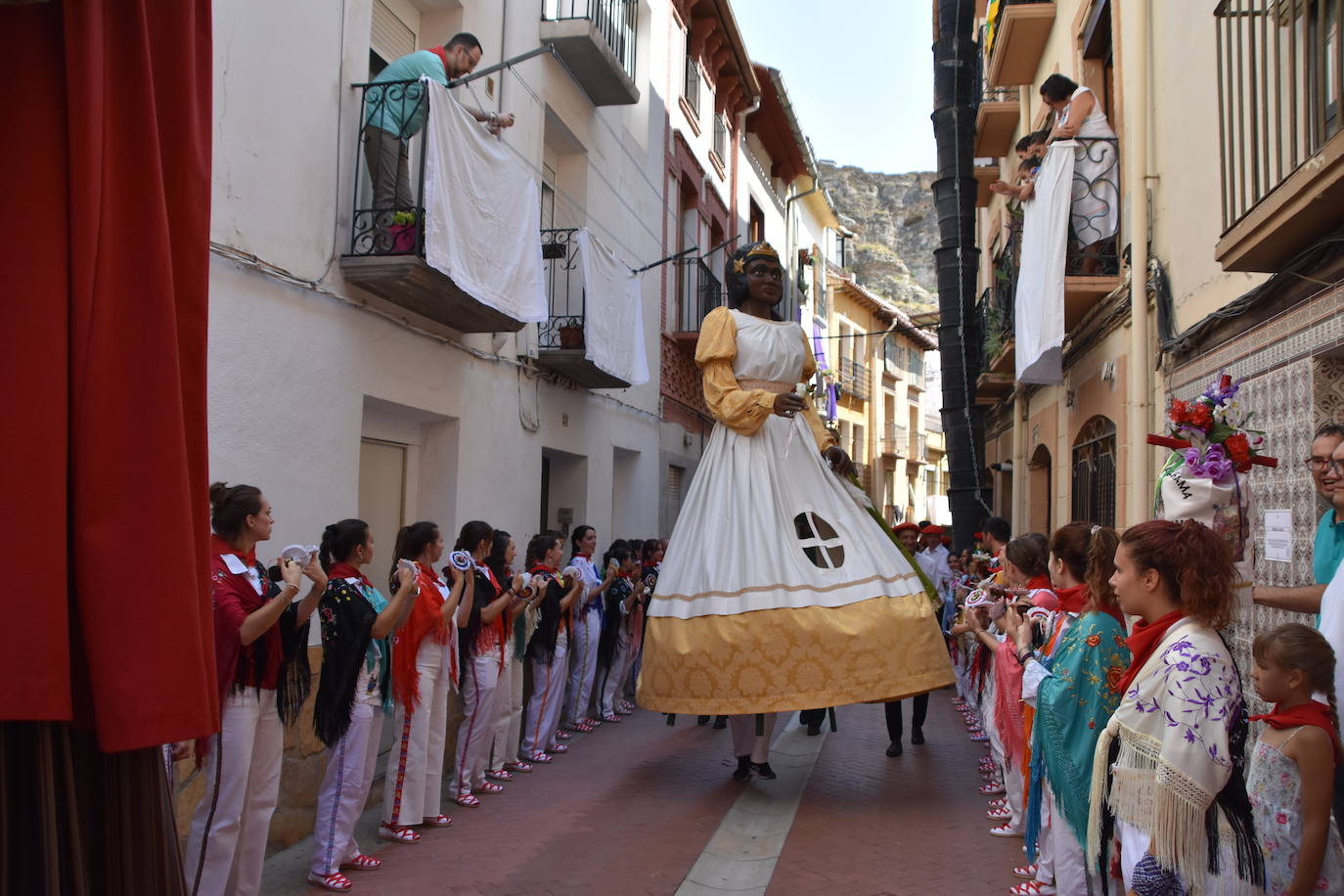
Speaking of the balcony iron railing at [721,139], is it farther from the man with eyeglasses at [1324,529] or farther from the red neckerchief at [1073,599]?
the man with eyeglasses at [1324,529]

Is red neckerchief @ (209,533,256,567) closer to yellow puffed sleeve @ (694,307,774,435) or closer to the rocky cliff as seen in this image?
yellow puffed sleeve @ (694,307,774,435)

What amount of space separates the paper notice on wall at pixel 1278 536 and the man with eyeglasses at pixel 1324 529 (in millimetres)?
1095

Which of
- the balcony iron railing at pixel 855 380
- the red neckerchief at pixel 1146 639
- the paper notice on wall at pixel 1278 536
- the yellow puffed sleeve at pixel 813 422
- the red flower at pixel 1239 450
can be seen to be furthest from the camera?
the balcony iron railing at pixel 855 380

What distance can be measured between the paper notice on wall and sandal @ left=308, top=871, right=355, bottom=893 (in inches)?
161

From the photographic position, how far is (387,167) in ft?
22.3

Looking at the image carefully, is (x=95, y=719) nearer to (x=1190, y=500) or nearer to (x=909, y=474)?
(x=1190, y=500)

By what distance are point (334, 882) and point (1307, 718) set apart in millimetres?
3498

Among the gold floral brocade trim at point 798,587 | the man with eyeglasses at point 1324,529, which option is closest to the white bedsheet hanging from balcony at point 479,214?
the gold floral brocade trim at point 798,587

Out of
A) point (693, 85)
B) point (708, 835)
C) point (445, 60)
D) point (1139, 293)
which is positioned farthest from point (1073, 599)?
point (693, 85)

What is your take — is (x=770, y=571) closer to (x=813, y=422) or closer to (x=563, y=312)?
(x=813, y=422)

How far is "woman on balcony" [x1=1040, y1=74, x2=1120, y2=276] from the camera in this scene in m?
7.64

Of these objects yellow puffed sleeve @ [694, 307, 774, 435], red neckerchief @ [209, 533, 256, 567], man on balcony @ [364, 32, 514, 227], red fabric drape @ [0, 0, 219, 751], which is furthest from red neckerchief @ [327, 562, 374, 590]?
red fabric drape @ [0, 0, 219, 751]

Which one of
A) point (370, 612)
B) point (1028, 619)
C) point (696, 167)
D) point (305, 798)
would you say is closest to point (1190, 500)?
point (1028, 619)

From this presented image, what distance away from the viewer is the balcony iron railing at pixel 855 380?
32.7 metres
